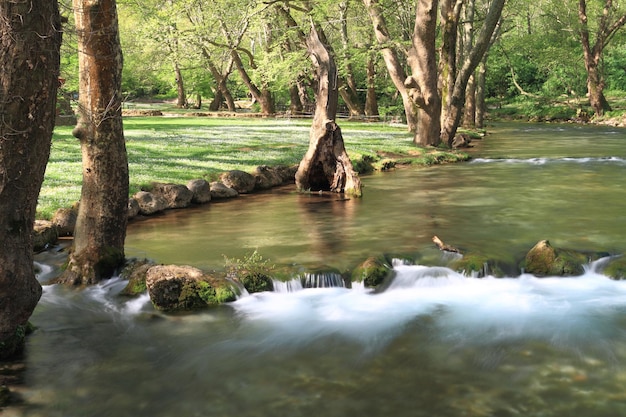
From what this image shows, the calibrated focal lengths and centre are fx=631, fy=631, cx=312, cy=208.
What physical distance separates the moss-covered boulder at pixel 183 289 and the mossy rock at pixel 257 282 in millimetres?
289

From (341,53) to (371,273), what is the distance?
27.7 meters

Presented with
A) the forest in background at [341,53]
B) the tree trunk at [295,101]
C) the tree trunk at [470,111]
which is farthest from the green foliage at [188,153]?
the tree trunk at [295,101]

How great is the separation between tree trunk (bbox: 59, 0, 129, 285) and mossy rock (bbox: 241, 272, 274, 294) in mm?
2001

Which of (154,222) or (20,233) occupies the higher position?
(20,233)

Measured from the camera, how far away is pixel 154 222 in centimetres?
1353

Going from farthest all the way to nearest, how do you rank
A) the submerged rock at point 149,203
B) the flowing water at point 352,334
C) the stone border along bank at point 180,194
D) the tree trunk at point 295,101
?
1. the tree trunk at point 295,101
2. the submerged rock at point 149,203
3. the stone border along bank at point 180,194
4. the flowing water at point 352,334

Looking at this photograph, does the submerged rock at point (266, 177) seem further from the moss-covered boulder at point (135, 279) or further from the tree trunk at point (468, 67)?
the tree trunk at point (468, 67)

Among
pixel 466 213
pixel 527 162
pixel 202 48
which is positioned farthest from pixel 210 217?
pixel 202 48

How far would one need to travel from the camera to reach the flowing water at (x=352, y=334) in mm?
5816

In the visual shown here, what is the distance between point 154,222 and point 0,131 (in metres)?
8.30

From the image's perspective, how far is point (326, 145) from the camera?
1677cm

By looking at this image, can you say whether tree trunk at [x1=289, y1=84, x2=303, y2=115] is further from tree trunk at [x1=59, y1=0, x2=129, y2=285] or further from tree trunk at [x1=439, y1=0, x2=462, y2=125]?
tree trunk at [x1=59, y1=0, x2=129, y2=285]

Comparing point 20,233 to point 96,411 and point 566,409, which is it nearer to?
point 96,411

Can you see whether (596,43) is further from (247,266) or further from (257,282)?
(257,282)
